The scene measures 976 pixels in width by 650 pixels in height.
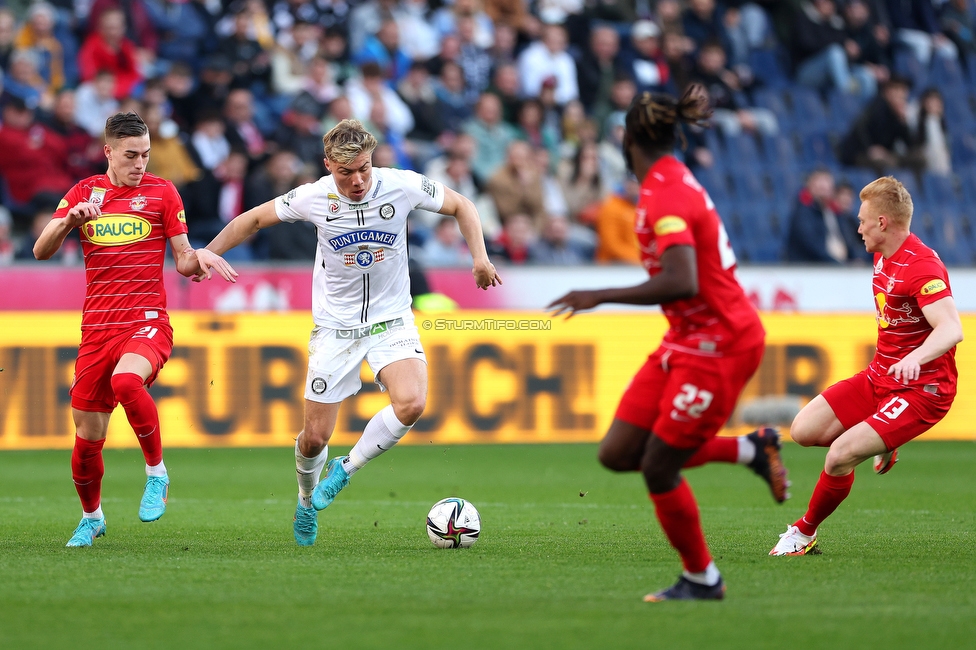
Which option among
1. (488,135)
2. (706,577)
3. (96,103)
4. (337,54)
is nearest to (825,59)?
(488,135)

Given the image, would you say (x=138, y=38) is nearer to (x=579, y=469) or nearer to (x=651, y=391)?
(x=579, y=469)

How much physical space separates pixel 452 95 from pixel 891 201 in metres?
11.3

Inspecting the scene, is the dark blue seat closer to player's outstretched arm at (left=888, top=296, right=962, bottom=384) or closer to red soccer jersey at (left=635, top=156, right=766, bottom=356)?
player's outstretched arm at (left=888, top=296, right=962, bottom=384)

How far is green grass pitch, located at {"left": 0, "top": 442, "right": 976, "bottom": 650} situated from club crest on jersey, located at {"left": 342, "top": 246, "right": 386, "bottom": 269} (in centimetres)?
163

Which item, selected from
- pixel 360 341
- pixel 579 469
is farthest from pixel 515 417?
pixel 360 341

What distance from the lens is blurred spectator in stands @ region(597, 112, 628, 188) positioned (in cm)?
1803

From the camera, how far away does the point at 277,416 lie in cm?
1360

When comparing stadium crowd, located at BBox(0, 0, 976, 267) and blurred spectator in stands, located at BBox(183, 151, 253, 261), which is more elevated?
stadium crowd, located at BBox(0, 0, 976, 267)

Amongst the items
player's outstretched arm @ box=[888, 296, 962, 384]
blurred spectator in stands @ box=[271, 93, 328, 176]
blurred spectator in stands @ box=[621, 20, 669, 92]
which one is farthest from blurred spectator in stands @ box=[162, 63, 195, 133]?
player's outstretched arm @ box=[888, 296, 962, 384]

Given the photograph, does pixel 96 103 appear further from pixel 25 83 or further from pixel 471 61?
pixel 471 61

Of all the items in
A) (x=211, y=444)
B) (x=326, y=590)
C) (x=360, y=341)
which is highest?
(x=360, y=341)

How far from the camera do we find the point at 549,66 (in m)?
18.8

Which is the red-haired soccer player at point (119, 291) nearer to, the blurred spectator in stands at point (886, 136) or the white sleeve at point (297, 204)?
the white sleeve at point (297, 204)

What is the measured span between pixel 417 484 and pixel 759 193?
916cm
